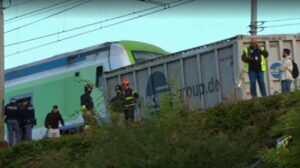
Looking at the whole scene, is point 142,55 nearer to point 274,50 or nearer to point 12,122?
point 12,122

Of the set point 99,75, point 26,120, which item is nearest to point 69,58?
point 99,75

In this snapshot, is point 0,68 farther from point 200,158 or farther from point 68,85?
point 200,158

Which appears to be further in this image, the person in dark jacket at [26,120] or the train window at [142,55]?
the train window at [142,55]

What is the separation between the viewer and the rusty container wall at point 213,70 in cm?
1923

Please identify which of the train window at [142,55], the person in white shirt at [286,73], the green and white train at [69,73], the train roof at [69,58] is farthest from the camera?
the train window at [142,55]

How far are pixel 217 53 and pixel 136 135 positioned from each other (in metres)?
11.4

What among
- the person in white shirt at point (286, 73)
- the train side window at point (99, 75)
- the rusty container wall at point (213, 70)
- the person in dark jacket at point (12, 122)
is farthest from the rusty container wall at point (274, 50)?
the person in dark jacket at point (12, 122)

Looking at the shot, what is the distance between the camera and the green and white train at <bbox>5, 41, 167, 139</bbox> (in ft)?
80.6

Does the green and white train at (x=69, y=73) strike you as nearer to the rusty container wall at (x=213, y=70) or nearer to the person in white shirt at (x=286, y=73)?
the rusty container wall at (x=213, y=70)

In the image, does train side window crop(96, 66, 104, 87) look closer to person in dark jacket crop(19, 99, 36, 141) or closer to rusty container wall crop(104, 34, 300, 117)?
rusty container wall crop(104, 34, 300, 117)

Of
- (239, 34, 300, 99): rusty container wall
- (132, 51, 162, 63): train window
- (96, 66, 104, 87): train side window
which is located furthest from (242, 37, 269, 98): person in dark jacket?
(96, 66, 104, 87): train side window

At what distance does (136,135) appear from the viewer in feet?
29.6

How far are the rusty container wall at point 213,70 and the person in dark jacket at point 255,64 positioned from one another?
993 mm

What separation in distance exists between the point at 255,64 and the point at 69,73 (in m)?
9.79
